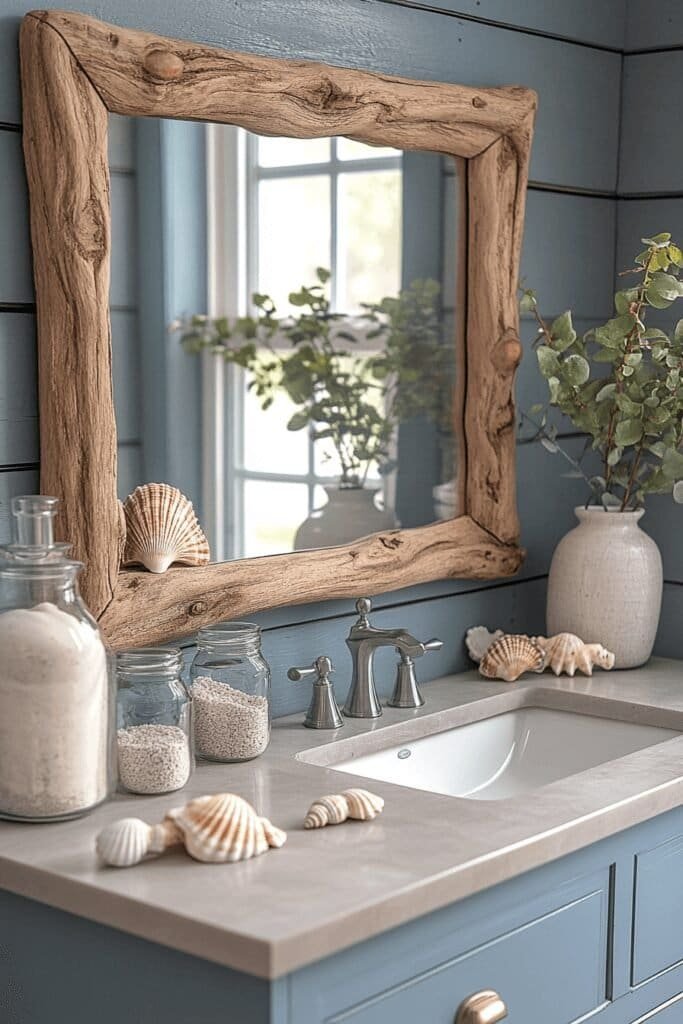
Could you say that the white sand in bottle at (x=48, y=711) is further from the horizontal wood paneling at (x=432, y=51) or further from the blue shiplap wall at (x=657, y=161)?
the blue shiplap wall at (x=657, y=161)

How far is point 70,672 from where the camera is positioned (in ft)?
4.72

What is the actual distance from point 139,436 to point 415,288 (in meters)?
0.56

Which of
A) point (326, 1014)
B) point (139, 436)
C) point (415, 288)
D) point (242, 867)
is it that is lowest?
point (326, 1014)

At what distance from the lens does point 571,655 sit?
2197mm

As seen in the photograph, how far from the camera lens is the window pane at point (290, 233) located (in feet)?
6.12

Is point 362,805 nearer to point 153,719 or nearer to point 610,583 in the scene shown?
point 153,719

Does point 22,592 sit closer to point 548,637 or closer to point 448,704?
point 448,704

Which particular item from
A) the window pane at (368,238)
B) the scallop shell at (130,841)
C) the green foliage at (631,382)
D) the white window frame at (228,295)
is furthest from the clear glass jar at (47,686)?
the green foliage at (631,382)

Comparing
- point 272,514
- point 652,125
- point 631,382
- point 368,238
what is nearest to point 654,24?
point 652,125

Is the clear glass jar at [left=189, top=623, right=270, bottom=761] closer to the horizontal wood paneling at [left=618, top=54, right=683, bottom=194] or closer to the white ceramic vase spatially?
the white ceramic vase

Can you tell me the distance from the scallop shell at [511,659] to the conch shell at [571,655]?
0.02 metres

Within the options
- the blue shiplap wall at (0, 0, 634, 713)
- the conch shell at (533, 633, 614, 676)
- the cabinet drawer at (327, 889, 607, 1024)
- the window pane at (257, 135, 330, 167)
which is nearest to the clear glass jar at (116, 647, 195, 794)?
the blue shiplap wall at (0, 0, 634, 713)

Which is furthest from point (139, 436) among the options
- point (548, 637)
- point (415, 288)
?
point (548, 637)

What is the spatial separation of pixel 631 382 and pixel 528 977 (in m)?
0.98
